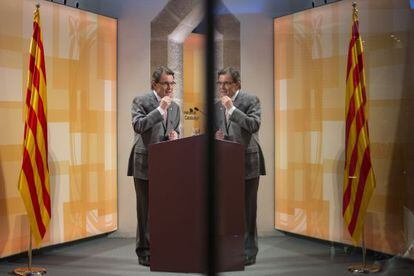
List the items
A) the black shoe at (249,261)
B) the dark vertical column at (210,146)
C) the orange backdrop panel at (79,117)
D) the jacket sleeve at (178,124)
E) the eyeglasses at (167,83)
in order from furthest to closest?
the orange backdrop panel at (79,117) → the eyeglasses at (167,83) → the jacket sleeve at (178,124) → the black shoe at (249,261) → the dark vertical column at (210,146)

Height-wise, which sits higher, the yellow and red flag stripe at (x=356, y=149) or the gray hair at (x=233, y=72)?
the gray hair at (x=233, y=72)

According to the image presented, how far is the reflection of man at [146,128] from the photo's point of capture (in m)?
3.85

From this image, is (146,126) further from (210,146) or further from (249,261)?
(249,261)

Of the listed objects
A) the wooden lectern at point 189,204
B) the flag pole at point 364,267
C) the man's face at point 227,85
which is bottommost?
the flag pole at point 364,267

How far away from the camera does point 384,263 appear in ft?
12.3

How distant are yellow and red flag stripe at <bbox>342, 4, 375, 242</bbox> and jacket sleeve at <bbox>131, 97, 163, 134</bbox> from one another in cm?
129

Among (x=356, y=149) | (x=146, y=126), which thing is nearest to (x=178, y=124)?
(x=146, y=126)

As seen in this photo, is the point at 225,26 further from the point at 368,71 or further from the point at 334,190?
the point at 334,190

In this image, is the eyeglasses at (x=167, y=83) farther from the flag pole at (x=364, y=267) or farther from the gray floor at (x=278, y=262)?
the flag pole at (x=364, y=267)

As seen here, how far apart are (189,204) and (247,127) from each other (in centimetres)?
66

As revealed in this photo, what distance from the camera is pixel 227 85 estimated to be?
3549 millimetres

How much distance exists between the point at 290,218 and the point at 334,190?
1.28ft

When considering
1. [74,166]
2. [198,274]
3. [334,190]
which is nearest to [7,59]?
[74,166]

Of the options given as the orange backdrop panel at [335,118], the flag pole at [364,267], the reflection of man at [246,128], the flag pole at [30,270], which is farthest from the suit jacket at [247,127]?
the flag pole at [30,270]
